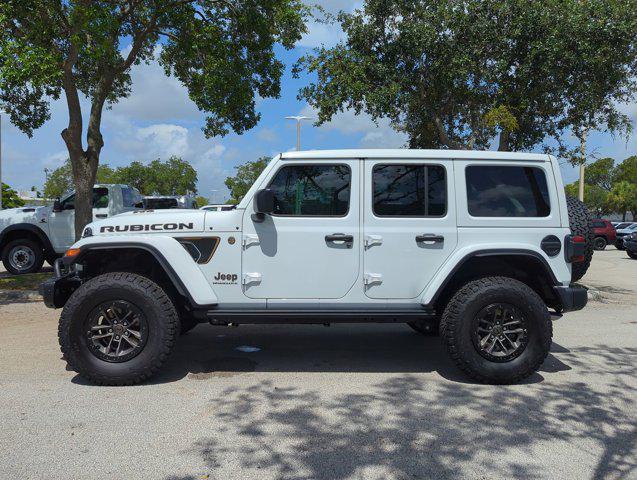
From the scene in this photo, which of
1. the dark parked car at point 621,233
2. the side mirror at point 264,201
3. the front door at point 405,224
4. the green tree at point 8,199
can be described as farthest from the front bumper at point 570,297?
the green tree at point 8,199

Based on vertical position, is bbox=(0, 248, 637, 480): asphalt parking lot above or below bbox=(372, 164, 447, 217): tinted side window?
below

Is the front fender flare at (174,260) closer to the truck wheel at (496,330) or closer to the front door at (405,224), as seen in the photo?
the front door at (405,224)

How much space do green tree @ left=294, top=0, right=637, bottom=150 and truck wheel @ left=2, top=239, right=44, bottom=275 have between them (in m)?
6.95

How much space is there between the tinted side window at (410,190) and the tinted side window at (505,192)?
0.28 meters

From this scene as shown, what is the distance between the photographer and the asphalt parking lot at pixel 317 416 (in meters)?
3.06

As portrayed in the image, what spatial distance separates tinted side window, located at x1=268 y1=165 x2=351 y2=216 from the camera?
4523 mm

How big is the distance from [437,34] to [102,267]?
28.7ft

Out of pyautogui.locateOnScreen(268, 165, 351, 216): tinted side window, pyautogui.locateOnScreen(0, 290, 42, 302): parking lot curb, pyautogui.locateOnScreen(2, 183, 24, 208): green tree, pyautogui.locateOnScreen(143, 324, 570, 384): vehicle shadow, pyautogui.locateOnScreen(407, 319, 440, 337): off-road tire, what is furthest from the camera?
pyautogui.locateOnScreen(2, 183, 24, 208): green tree

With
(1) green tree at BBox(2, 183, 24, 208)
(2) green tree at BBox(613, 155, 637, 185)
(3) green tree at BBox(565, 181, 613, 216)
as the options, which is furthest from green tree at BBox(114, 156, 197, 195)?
(2) green tree at BBox(613, 155, 637, 185)

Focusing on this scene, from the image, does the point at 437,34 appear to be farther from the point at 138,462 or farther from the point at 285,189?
the point at 138,462

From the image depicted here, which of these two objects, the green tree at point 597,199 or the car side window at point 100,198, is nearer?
the car side window at point 100,198

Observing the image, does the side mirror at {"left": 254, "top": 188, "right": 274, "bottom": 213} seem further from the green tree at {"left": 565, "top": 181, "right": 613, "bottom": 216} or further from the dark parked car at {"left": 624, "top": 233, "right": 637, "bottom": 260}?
the green tree at {"left": 565, "top": 181, "right": 613, "bottom": 216}

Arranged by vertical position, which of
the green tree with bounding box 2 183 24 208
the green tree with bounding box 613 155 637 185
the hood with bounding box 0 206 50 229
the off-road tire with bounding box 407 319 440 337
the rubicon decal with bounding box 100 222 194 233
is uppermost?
the green tree with bounding box 613 155 637 185

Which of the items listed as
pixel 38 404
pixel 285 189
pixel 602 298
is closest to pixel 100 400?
pixel 38 404
